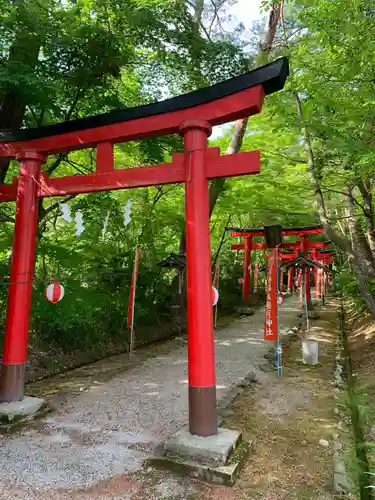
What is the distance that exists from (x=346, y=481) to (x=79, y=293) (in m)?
6.58

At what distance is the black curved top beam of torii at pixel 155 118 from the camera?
4680 millimetres

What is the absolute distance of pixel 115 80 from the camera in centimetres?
988

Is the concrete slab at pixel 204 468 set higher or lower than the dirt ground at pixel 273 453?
higher

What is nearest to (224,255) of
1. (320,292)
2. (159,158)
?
(320,292)

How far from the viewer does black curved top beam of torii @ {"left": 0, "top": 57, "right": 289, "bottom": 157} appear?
15.4 ft

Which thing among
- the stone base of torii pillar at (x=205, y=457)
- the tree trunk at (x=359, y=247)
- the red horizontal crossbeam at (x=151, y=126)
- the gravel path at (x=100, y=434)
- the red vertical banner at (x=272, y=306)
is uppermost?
the red horizontal crossbeam at (x=151, y=126)

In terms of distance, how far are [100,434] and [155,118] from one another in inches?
175

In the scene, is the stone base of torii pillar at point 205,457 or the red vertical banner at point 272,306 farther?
the red vertical banner at point 272,306

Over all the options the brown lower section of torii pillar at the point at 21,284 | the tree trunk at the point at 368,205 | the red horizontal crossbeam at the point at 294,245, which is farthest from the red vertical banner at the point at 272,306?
the red horizontal crossbeam at the point at 294,245

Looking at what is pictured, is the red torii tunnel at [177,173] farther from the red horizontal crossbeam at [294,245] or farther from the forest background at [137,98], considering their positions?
the red horizontal crossbeam at [294,245]

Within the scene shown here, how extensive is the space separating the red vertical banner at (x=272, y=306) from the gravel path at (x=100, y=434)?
0.97 meters

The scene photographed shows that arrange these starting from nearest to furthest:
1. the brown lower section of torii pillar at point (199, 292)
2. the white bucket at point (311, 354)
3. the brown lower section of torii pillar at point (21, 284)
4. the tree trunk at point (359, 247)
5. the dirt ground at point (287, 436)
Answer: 1. the dirt ground at point (287, 436)
2. the brown lower section of torii pillar at point (199, 292)
3. the brown lower section of torii pillar at point (21, 284)
4. the white bucket at point (311, 354)
5. the tree trunk at point (359, 247)

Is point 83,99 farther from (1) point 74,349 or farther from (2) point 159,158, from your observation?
(1) point 74,349

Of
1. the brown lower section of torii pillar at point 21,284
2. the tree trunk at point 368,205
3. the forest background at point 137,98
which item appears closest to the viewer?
the brown lower section of torii pillar at point 21,284
